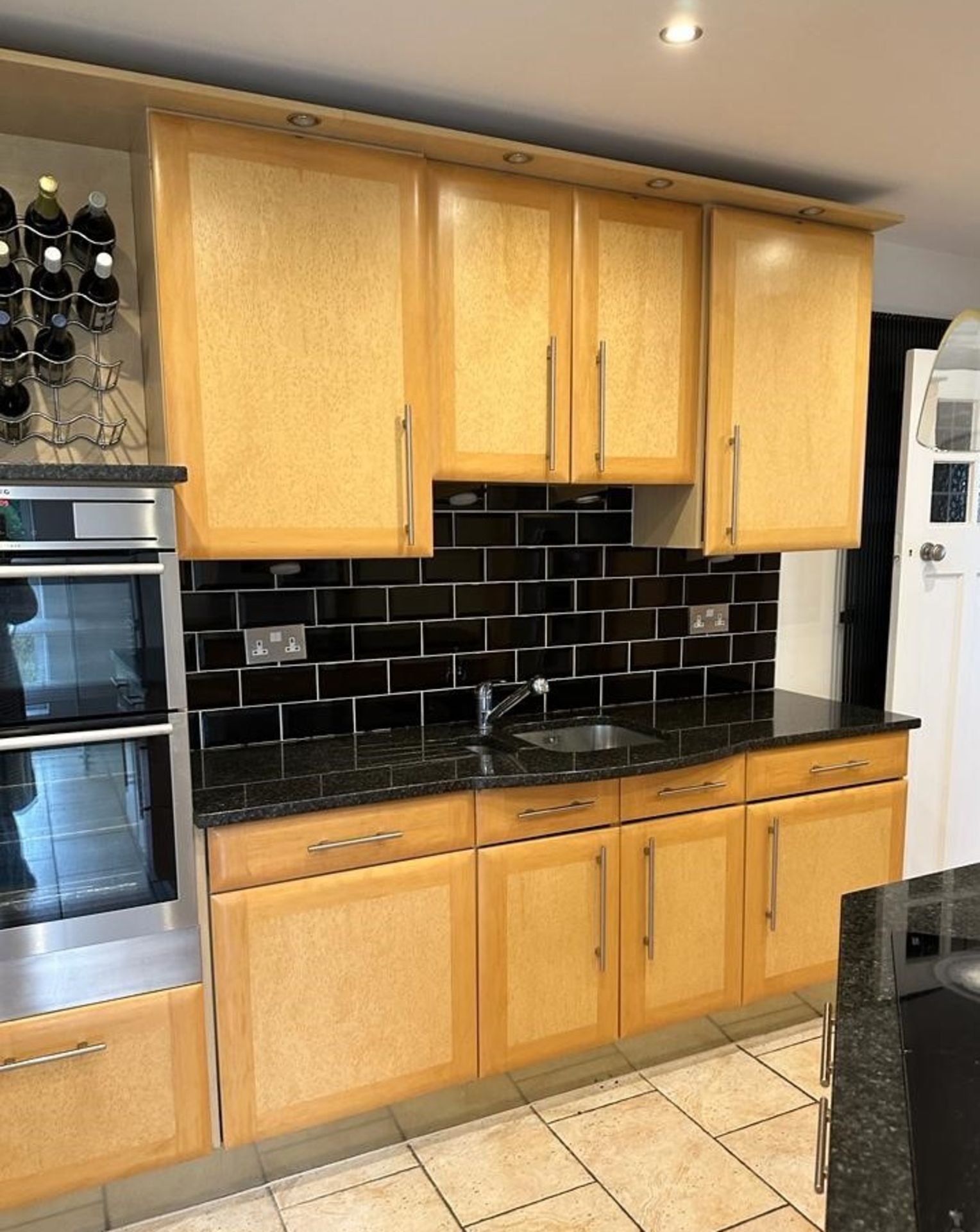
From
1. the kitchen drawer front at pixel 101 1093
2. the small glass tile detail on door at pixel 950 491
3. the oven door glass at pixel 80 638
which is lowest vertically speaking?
the kitchen drawer front at pixel 101 1093

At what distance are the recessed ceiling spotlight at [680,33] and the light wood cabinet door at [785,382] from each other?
71cm

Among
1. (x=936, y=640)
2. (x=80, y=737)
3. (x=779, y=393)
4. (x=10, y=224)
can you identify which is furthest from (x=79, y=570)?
(x=936, y=640)

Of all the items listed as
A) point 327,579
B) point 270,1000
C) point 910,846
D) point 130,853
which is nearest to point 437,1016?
point 270,1000

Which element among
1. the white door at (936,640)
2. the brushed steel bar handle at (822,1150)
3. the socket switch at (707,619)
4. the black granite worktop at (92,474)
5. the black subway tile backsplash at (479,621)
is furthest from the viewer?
the white door at (936,640)

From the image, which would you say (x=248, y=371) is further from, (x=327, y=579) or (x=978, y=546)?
(x=978, y=546)

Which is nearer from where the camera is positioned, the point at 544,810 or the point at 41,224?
the point at 41,224

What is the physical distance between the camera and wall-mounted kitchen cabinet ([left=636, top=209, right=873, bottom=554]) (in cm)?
254

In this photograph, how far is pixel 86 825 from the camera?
70.8 inches

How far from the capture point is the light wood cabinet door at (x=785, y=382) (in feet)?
8.32

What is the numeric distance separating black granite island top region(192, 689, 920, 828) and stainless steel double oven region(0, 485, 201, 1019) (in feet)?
0.53

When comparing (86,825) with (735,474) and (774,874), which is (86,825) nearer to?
(774,874)

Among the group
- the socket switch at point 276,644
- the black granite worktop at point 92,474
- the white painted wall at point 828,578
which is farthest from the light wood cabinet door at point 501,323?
the white painted wall at point 828,578

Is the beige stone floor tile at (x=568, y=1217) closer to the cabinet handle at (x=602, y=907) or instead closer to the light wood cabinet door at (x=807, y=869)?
the cabinet handle at (x=602, y=907)

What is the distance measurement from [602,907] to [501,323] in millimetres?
1502
